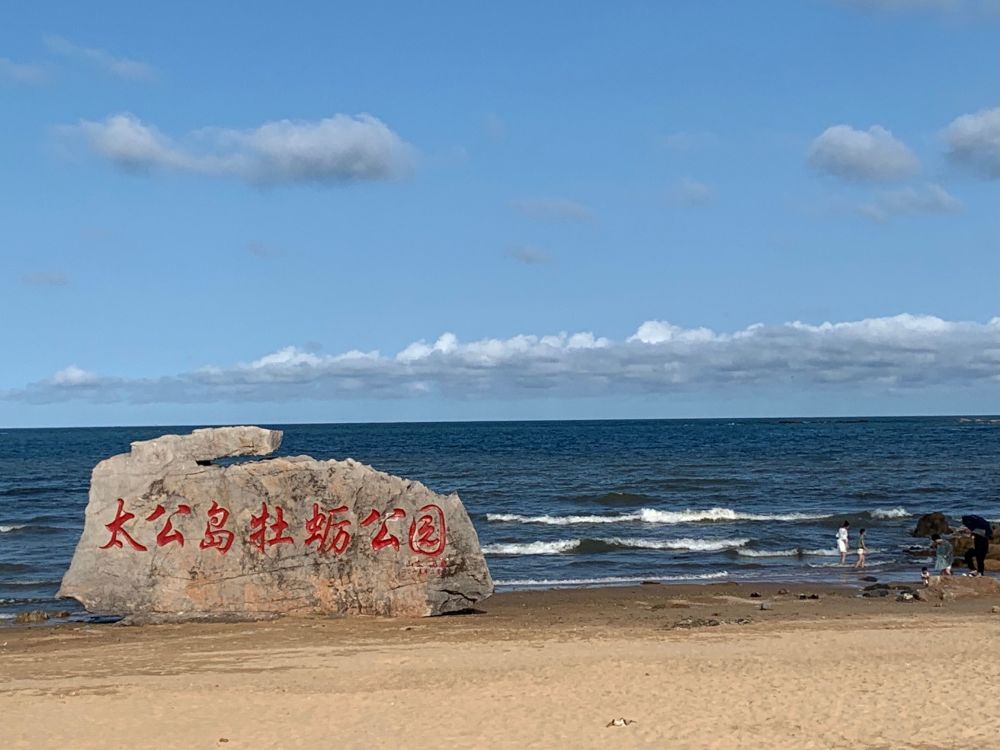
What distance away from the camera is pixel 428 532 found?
19812 mm

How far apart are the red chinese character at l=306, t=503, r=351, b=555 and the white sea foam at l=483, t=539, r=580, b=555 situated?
41.1 feet

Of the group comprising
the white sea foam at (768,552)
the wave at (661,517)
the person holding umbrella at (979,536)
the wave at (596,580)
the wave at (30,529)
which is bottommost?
the wave at (596,580)

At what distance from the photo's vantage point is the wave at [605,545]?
32188 mm

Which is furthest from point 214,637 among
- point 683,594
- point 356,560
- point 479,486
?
point 479,486

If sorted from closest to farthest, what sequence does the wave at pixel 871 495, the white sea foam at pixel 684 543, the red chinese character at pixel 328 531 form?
the red chinese character at pixel 328 531 < the white sea foam at pixel 684 543 < the wave at pixel 871 495

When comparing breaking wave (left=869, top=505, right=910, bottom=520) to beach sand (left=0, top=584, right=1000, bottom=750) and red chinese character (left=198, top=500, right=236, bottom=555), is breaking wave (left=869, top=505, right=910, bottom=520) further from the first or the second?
red chinese character (left=198, top=500, right=236, bottom=555)

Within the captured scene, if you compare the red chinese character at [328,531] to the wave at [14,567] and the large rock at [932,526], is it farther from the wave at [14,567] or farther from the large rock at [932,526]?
the large rock at [932,526]

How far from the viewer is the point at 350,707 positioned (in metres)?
13.2

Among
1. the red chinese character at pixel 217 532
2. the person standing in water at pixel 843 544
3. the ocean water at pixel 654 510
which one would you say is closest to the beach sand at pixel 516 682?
the red chinese character at pixel 217 532

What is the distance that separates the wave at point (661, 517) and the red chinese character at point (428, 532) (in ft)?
62.8

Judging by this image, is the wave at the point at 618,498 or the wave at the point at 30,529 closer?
the wave at the point at 30,529

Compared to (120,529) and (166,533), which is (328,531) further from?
(120,529)

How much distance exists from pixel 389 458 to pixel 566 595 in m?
61.4

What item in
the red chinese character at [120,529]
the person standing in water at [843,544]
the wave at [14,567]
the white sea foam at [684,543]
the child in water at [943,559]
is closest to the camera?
the red chinese character at [120,529]
